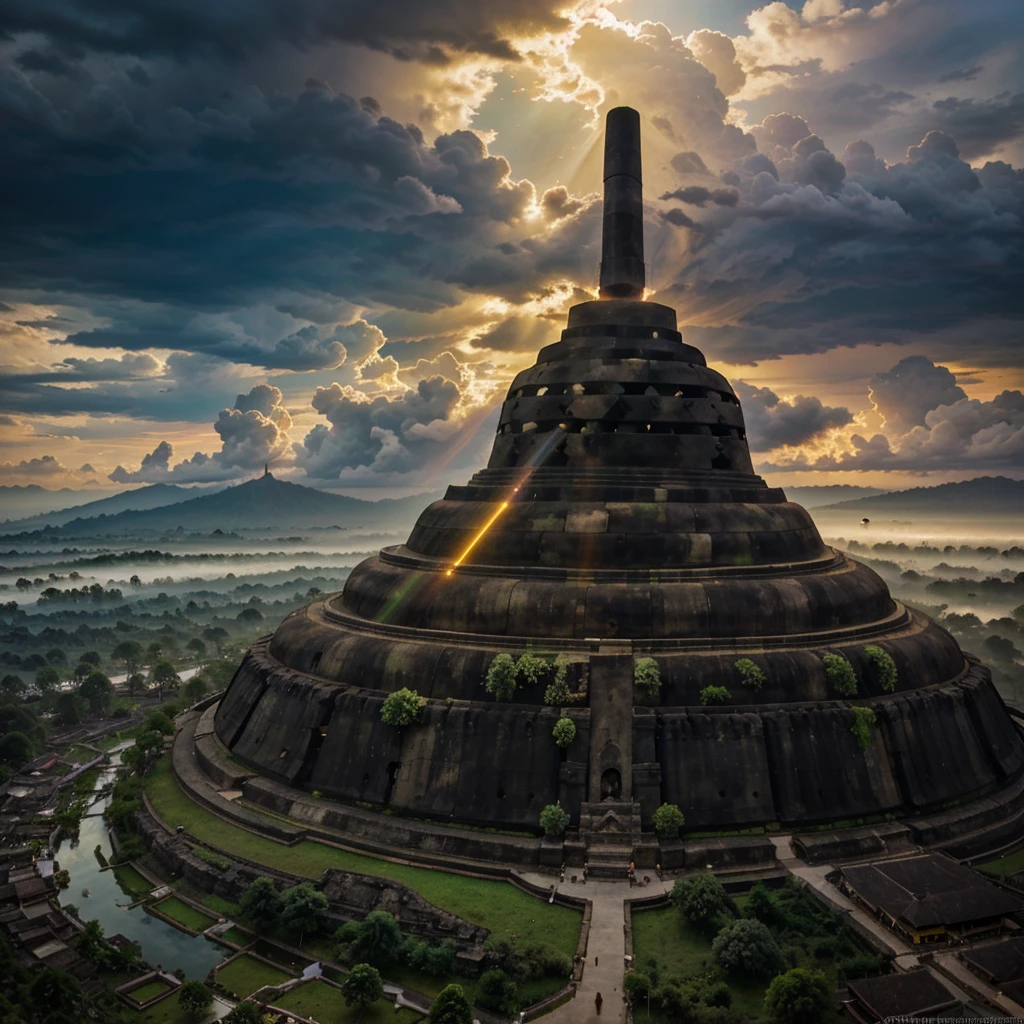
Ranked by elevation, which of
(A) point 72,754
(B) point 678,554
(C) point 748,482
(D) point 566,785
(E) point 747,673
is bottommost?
(A) point 72,754

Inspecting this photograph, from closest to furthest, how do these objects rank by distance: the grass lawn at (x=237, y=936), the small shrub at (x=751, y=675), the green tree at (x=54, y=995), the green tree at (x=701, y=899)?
the green tree at (x=54, y=995) → the green tree at (x=701, y=899) → the grass lawn at (x=237, y=936) → the small shrub at (x=751, y=675)

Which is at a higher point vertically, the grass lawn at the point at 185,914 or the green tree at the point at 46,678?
the grass lawn at the point at 185,914

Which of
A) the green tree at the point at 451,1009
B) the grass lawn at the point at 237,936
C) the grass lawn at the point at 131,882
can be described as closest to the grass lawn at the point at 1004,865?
the green tree at the point at 451,1009

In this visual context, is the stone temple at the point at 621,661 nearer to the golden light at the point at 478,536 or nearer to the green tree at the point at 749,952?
the golden light at the point at 478,536

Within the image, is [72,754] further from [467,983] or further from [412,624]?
[467,983]

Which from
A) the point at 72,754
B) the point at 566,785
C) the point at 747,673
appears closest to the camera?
the point at 566,785

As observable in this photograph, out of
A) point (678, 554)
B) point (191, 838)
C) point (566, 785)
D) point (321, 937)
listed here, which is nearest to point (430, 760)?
point (566, 785)
